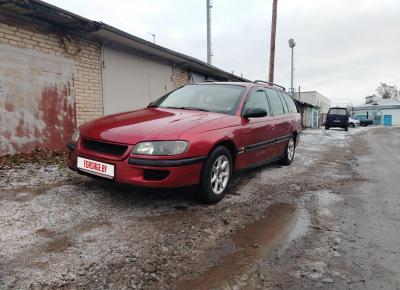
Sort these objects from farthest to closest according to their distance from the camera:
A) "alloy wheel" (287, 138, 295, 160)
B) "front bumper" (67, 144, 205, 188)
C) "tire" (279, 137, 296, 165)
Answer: "alloy wheel" (287, 138, 295, 160)
"tire" (279, 137, 296, 165)
"front bumper" (67, 144, 205, 188)

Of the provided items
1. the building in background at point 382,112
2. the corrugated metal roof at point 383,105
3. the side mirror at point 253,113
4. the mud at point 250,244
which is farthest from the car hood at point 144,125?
the corrugated metal roof at point 383,105

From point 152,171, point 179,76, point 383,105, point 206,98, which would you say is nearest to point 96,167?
point 152,171

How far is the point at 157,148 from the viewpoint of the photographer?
11.7ft

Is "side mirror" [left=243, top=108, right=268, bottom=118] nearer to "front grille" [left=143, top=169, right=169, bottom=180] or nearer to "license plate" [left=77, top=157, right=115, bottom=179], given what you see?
"front grille" [left=143, top=169, right=169, bottom=180]

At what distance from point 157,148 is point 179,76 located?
852 centimetres

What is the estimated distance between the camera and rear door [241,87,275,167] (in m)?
4.84

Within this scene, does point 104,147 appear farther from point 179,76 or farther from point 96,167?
point 179,76

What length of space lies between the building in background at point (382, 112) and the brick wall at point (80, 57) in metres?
65.9

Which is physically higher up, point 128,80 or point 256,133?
point 128,80

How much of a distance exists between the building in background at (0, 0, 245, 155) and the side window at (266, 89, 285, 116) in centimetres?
375

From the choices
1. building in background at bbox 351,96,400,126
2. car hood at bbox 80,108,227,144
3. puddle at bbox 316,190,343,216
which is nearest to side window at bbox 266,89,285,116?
puddle at bbox 316,190,343,216

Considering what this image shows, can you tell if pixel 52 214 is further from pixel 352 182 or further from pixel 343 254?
pixel 352 182

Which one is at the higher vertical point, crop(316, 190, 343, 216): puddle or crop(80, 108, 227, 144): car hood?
crop(80, 108, 227, 144): car hood

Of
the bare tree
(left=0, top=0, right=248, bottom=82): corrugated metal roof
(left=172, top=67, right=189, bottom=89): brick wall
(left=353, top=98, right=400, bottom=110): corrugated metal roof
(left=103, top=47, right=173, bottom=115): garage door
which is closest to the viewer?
(left=0, top=0, right=248, bottom=82): corrugated metal roof
